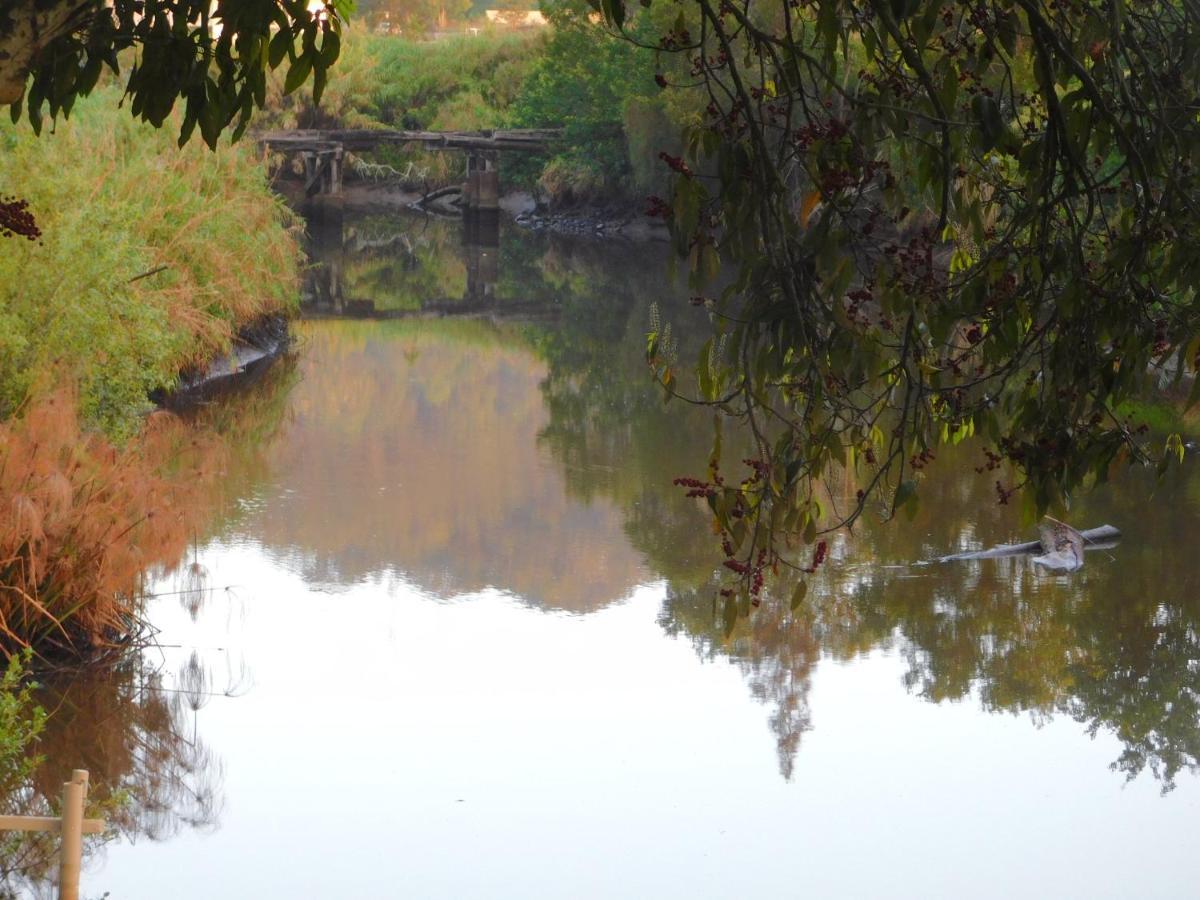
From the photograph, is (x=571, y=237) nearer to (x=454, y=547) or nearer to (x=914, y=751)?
(x=454, y=547)

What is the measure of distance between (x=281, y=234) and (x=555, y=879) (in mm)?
12703

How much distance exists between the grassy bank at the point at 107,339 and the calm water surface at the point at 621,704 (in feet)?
1.55

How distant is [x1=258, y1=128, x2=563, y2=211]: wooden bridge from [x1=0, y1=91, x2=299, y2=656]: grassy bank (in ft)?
68.7

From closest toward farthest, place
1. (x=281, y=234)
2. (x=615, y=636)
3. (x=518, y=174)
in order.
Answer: (x=615, y=636) → (x=281, y=234) → (x=518, y=174)

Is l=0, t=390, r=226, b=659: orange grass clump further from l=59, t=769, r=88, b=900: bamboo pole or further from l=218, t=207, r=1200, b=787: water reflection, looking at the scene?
l=59, t=769, r=88, b=900: bamboo pole

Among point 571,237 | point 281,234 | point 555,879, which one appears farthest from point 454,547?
point 571,237

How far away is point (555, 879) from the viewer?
19.7 ft

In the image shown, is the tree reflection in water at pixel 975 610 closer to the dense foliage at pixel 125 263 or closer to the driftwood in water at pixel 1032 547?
the driftwood in water at pixel 1032 547

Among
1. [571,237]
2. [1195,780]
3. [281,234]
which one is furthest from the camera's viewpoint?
[571,237]

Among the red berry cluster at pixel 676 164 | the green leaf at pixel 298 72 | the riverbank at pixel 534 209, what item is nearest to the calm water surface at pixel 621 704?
the green leaf at pixel 298 72

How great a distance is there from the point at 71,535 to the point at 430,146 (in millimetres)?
35167

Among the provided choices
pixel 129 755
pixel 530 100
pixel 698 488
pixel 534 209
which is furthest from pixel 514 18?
pixel 698 488

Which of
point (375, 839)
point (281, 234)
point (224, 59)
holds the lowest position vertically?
point (375, 839)

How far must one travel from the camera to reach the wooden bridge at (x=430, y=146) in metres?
39.8
